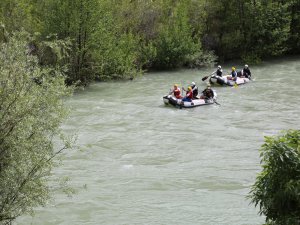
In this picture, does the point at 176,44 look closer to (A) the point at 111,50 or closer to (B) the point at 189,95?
(A) the point at 111,50

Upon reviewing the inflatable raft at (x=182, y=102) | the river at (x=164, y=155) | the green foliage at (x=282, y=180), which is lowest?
the river at (x=164, y=155)

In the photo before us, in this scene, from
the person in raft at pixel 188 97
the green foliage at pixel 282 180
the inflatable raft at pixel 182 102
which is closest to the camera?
the green foliage at pixel 282 180

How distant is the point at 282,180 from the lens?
706cm

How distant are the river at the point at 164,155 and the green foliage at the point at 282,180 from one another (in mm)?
1524

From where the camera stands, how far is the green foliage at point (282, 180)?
22.7 feet

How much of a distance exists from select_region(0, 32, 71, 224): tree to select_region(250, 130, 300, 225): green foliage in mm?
4657

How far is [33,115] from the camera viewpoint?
9.49 m

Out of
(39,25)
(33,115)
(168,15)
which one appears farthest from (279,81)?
(33,115)

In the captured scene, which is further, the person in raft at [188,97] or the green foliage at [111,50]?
the green foliage at [111,50]

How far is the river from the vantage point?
12.6 metres

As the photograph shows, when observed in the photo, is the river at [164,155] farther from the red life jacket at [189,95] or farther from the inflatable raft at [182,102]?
the red life jacket at [189,95]

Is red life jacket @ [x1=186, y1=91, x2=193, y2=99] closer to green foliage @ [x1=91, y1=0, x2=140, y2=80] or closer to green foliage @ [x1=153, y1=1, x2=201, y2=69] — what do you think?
green foliage @ [x1=91, y1=0, x2=140, y2=80]

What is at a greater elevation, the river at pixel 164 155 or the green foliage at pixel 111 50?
the green foliage at pixel 111 50

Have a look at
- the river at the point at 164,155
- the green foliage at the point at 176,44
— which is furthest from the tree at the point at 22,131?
the green foliage at the point at 176,44
